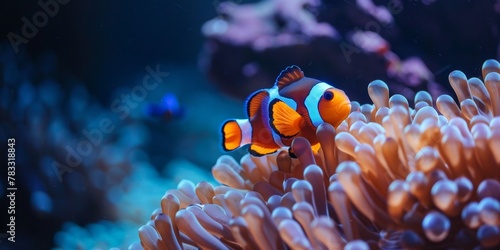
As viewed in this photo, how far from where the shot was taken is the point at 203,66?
9.66ft

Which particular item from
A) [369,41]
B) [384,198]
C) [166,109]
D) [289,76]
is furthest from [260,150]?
[166,109]

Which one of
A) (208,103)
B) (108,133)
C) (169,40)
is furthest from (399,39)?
(108,133)

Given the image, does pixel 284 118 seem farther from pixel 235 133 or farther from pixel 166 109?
pixel 166 109

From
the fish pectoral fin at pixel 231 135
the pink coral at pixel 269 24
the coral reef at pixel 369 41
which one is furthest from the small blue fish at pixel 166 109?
the fish pectoral fin at pixel 231 135

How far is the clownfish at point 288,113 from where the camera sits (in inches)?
54.3

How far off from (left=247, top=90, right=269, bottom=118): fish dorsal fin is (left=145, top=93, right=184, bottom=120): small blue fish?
1976mm

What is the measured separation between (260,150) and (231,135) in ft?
0.35

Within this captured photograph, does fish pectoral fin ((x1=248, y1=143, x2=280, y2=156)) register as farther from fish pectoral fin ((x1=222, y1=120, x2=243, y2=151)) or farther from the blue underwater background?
the blue underwater background

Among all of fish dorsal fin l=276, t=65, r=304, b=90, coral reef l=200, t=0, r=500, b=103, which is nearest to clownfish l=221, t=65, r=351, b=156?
fish dorsal fin l=276, t=65, r=304, b=90

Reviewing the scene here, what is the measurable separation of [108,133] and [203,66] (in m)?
0.91

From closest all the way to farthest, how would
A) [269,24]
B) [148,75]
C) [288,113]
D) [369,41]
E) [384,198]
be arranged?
[384,198]
[288,113]
[369,41]
[269,24]
[148,75]

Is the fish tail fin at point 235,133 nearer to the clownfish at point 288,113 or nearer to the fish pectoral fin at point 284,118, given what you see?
the clownfish at point 288,113

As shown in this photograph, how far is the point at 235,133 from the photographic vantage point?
1.51m

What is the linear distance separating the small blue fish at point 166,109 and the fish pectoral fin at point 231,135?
1906 millimetres
